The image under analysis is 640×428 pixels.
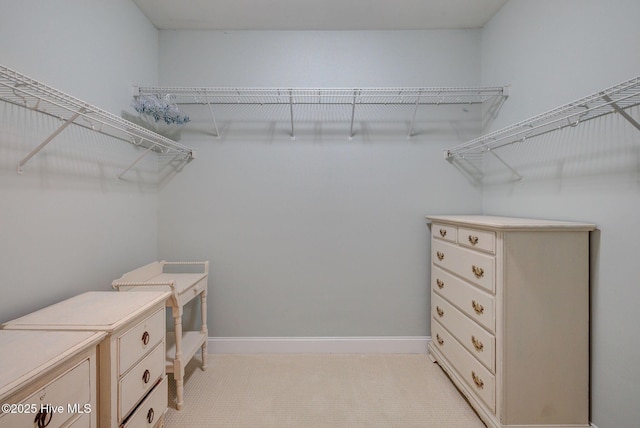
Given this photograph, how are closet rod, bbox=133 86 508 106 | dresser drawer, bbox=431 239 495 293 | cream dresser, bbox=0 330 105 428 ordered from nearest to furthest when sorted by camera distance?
1. cream dresser, bbox=0 330 105 428
2. dresser drawer, bbox=431 239 495 293
3. closet rod, bbox=133 86 508 106

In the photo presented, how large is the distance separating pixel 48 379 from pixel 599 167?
237 centimetres

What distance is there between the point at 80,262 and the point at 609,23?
2.97 m

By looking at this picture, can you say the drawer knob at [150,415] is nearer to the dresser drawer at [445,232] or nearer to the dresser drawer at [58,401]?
the dresser drawer at [58,401]

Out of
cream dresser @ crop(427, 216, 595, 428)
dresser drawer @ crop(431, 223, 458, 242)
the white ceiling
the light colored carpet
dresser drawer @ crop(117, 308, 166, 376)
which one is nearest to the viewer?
dresser drawer @ crop(117, 308, 166, 376)

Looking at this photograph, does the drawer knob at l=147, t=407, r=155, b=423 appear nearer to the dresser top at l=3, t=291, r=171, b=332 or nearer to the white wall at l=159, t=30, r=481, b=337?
the dresser top at l=3, t=291, r=171, b=332

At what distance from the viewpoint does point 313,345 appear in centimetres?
228

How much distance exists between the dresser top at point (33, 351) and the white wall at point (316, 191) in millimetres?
1314

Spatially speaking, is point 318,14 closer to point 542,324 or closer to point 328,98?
point 328,98

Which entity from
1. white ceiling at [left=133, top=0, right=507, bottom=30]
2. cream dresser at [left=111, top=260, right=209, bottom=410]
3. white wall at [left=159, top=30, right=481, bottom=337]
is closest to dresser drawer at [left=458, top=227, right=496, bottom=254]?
white wall at [left=159, top=30, right=481, bottom=337]

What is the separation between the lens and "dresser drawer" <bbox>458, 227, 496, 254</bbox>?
4.80ft

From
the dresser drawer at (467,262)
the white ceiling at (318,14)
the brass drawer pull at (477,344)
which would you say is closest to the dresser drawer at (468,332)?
the brass drawer pull at (477,344)

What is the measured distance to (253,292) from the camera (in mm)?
2291

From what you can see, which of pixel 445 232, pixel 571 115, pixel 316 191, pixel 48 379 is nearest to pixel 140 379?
pixel 48 379

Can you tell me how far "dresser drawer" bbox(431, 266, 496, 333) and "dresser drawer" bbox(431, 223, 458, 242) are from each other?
0.82 ft
